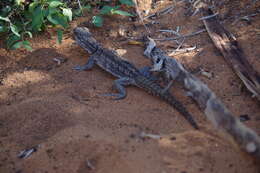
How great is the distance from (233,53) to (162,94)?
6.19 feet

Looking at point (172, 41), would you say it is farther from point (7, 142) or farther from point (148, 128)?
point (7, 142)

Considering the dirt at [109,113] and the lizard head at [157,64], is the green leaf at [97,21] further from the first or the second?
the lizard head at [157,64]

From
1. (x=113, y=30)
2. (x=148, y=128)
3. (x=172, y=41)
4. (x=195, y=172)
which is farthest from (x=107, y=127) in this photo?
(x=113, y=30)

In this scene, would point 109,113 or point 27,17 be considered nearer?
point 109,113

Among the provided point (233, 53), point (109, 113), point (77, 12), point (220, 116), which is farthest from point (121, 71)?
point (220, 116)

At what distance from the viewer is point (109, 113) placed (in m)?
4.74

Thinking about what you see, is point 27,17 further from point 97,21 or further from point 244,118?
point 244,118

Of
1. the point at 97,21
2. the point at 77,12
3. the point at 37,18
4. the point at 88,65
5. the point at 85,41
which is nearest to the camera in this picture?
the point at 37,18

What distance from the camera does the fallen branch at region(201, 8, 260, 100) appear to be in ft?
16.4

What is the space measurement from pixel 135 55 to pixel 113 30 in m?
1.24

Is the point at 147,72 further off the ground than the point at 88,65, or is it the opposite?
the point at 147,72

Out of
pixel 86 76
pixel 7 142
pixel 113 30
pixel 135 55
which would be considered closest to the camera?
pixel 7 142

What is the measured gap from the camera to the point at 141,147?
13.1 feet

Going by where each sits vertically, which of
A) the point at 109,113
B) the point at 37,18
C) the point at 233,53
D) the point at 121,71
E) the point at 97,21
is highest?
the point at 37,18
